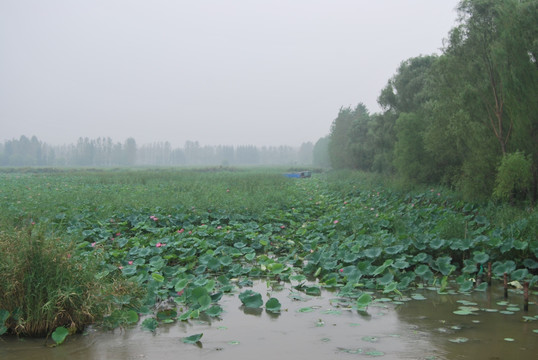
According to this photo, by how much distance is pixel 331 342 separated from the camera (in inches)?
148

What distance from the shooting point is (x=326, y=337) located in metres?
3.86

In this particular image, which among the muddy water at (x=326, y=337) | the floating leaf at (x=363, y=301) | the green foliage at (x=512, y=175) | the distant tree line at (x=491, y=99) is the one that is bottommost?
the muddy water at (x=326, y=337)

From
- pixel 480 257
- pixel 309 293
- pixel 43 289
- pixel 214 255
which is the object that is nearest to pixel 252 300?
pixel 309 293

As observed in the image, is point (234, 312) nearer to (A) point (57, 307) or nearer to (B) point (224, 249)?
(A) point (57, 307)

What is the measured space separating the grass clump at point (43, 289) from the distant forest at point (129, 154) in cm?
10084

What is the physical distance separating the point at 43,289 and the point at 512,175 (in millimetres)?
9118

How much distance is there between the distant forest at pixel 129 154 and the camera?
103 meters

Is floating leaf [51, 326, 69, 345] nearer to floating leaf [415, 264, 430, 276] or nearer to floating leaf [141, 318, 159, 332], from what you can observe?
floating leaf [141, 318, 159, 332]

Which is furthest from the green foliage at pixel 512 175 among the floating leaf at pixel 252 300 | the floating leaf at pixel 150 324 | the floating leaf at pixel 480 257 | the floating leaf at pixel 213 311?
the floating leaf at pixel 150 324

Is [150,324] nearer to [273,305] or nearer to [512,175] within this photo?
[273,305]

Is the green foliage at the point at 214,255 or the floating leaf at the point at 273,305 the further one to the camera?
the floating leaf at the point at 273,305

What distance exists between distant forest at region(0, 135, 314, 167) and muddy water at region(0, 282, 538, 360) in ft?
333

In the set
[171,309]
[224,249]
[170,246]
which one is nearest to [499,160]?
[224,249]

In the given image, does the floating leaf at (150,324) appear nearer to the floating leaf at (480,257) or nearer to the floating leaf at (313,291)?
the floating leaf at (313,291)
